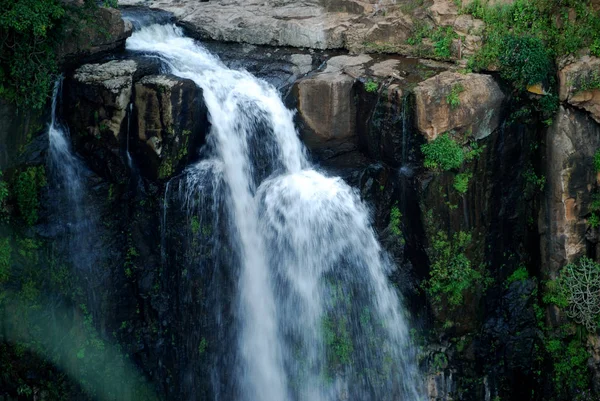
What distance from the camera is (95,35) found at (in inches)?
384

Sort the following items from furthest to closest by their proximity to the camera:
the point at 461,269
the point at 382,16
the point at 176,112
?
the point at 382,16 < the point at 461,269 < the point at 176,112

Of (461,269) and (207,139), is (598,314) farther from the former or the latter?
(207,139)

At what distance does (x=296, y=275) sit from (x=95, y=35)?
5.11m

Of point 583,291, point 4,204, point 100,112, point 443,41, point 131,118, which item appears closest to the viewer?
point 4,204

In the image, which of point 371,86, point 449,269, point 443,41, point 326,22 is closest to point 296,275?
point 449,269

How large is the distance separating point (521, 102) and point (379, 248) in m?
3.31

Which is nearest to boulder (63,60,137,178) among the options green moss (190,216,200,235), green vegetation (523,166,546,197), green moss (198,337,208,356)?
green moss (190,216,200,235)

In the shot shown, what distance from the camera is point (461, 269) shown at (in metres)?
9.52

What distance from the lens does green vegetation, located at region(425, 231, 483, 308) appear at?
9383 millimetres

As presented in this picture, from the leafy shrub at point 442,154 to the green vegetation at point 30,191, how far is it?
5.76m

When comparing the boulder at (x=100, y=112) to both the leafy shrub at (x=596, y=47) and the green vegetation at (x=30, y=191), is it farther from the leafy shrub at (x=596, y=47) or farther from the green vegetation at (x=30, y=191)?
the leafy shrub at (x=596, y=47)

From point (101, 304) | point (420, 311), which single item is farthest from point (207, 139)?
point (420, 311)

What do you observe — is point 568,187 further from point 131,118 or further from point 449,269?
point 131,118

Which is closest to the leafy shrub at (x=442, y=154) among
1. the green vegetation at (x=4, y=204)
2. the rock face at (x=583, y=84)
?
the rock face at (x=583, y=84)
